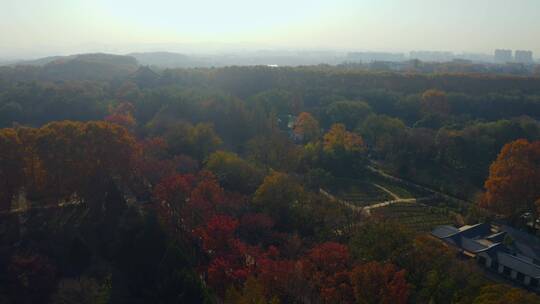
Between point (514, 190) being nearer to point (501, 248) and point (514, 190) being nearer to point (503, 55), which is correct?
point (501, 248)

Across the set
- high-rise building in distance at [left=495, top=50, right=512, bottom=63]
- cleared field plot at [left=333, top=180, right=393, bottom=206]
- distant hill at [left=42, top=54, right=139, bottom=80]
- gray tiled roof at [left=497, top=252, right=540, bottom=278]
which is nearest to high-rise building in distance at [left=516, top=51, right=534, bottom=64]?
high-rise building in distance at [left=495, top=50, right=512, bottom=63]

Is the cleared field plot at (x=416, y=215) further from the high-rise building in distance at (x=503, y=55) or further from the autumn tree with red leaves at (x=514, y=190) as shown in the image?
the high-rise building in distance at (x=503, y=55)

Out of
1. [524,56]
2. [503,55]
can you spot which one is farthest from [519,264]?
[503,55]

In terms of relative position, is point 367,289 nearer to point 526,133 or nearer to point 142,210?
point 142,210

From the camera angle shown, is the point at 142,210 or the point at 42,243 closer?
the point at 42,243

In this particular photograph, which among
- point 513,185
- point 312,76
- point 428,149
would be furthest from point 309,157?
point 312,76

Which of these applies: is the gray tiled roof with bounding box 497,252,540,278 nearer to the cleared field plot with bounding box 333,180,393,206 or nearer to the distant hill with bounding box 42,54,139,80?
the cleared field plot with bounding box 333,180,393,206
